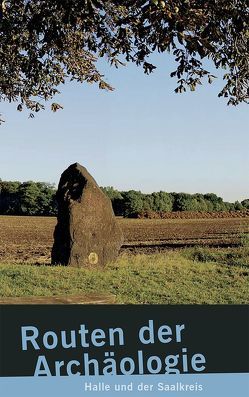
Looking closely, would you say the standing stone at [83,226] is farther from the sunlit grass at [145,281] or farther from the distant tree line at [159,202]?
the distant tree line at [159,202]

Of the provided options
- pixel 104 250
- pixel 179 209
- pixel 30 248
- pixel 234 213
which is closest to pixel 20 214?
pixel 179 209

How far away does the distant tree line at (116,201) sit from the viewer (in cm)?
6256

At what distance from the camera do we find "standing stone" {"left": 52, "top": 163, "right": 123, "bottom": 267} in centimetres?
1559

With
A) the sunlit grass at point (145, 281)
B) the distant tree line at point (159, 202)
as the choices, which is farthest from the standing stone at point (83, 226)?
the distant tree line at point (159, 202)

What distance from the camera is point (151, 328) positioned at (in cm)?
567

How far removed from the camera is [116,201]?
62.3 m

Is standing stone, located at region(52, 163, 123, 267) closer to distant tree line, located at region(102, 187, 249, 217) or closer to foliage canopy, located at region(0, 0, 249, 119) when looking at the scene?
foliage canopy, located at region(0, 0, 249, 119)

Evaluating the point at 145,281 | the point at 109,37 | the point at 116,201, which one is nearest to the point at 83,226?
the point at 145,281

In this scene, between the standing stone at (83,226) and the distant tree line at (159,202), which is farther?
the distant tree line at (159,202)

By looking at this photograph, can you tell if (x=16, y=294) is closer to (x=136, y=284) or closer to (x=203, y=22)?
(x=136, y=284)

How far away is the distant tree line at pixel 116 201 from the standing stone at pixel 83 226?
148 feet

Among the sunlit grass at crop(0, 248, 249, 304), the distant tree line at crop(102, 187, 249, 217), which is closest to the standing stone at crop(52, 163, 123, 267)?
the sunlit grass at crop(0, 248, 249, 304)

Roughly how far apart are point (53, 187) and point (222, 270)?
5169 cm

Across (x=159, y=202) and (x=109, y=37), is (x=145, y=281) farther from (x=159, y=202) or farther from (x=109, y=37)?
(x=159, y=202)
